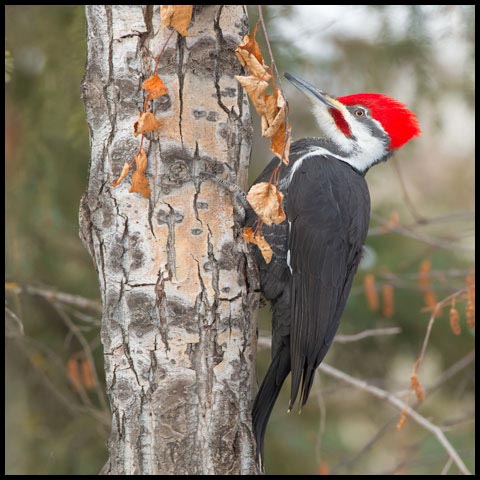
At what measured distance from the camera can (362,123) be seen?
11.4ft

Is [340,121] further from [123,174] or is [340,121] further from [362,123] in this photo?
[123,174]

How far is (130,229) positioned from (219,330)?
0.43 meters

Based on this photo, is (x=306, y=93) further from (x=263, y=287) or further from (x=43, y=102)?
(x=43, y=102)

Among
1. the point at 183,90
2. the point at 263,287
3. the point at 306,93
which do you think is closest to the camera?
the point at 183,90

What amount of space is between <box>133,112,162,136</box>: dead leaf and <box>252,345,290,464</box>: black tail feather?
1.03 m

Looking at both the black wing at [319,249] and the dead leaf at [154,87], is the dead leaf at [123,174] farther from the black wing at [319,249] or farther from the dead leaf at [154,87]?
the black wing at [319,249]

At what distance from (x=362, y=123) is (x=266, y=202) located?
4.49 ft

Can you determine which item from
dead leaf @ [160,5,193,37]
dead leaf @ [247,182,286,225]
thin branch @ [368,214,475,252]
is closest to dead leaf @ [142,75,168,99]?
dead leaf @ [160,5,193,37]

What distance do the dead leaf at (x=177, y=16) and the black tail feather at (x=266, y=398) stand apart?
1277 millimetres

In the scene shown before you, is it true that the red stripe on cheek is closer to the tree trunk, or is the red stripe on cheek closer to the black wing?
the black wing

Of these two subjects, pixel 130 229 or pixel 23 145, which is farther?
pixel 23 145

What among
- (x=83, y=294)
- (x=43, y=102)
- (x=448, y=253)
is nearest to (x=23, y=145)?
(x=43, y=102)

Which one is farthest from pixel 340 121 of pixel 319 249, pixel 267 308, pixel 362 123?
pixel 267 308

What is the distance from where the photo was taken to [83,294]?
4.09m
